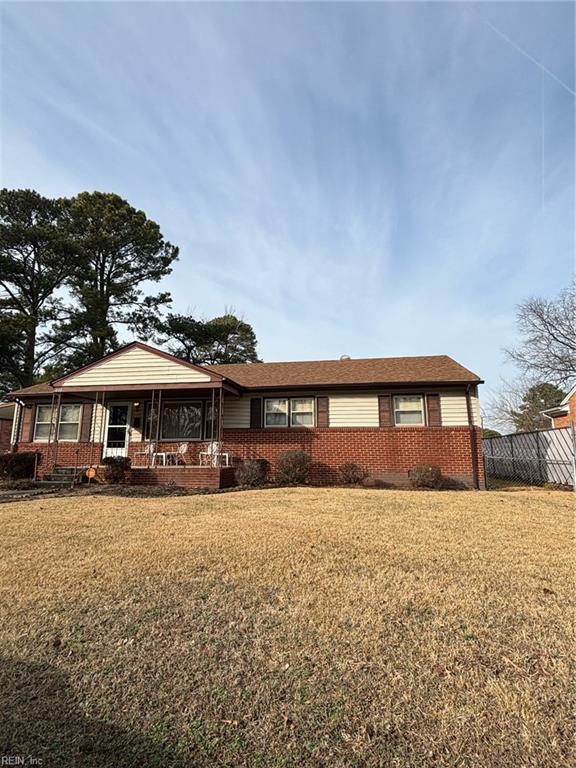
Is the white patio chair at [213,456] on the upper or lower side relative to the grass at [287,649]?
upper

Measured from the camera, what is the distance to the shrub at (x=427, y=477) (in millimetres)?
12609

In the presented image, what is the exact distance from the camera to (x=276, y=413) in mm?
15102

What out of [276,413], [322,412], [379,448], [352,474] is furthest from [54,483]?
[379,448]

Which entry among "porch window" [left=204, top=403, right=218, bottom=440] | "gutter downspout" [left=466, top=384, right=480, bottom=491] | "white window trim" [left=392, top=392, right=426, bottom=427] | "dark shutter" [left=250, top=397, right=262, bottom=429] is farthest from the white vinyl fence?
"porch window" [left=204, top=403, right=218, bottom=440]

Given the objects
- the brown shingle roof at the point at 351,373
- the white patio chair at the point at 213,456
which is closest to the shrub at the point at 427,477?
the brown shingle roof at the point at 351,373

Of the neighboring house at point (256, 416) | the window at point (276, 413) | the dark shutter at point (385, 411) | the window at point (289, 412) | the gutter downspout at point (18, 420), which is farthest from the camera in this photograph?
the gutter downspout at point (18, 420)

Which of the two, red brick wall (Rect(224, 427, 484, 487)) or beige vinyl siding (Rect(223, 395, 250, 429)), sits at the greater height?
beige vinyl siding (Rect(223, 395, 250, 429))

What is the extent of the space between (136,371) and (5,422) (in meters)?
21.3

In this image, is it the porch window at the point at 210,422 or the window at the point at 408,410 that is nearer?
the window at the point at 408,410

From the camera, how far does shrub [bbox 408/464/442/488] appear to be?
41.4ft

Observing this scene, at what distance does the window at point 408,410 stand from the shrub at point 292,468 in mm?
3563

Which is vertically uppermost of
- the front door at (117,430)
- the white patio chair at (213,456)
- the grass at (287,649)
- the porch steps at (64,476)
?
the front door at (117,430)

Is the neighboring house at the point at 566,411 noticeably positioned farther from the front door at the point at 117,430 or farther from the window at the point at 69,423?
the window at the point at 69,423

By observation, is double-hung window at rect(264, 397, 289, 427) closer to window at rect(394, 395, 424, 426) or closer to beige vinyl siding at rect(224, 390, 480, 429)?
beige vinyl siding at rect(224, 390, 480, 429)
